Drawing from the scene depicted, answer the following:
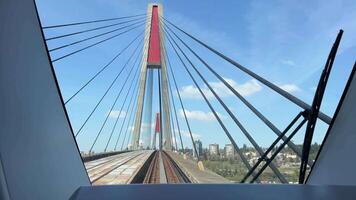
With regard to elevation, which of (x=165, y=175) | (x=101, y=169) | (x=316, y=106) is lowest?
(x=165, y=175)

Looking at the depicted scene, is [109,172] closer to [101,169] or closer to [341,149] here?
[101,169]

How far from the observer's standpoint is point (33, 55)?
7.27 feet

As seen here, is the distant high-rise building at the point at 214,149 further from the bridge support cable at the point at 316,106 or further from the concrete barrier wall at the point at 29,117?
the concrete barrier wall at the point at 29,117

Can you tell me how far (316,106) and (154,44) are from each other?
664 inches

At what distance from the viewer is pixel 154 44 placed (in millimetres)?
19312

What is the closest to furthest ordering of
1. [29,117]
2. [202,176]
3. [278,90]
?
1. [29,117]
2. [278,90]
3. [202,176]

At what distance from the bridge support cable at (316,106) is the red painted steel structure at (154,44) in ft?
50.9

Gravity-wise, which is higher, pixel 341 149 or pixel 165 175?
pixel 341 149

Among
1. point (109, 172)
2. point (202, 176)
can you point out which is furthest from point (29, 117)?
point (109, 172)

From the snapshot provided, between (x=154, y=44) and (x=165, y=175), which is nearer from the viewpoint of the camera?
(x=165, y=175)

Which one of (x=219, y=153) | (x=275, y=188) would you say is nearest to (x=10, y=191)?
(x=275, y=188)

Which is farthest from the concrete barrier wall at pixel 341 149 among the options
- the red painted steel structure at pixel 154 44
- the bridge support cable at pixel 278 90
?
the red painted steel structure at pixel 154 44

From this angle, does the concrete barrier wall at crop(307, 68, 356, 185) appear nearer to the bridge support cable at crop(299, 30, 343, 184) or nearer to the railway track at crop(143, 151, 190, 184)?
the bridge support cable at crop(299, 30, 343, 184)

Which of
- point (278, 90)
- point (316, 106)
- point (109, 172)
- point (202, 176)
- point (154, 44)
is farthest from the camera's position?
point (154, 44)
